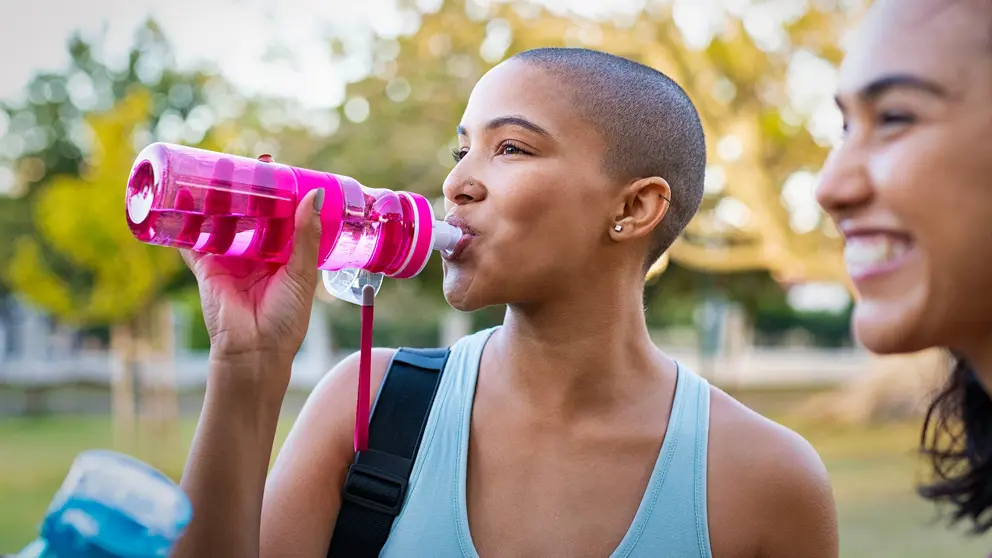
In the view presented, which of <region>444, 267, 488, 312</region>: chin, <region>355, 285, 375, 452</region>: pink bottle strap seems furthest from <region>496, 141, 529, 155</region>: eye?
<region>355, 285, 375, 452</region>: pink bottle strap

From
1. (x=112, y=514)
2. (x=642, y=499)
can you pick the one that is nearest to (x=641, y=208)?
(x=642, y=499)

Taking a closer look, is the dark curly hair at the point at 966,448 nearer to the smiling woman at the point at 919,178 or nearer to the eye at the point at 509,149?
the smiling woman at the point at 919,178

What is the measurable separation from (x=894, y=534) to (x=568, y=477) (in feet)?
29.5

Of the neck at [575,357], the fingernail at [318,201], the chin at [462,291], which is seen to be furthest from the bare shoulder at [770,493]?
the fingernail at [318,201]

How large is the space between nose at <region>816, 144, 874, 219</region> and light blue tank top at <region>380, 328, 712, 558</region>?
2.77 feet

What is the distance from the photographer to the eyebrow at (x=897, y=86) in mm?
1066

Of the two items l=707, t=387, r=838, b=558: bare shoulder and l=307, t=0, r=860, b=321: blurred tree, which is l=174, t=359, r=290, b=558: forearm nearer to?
l=707, t=387, r=838, b=558: bare shoulder

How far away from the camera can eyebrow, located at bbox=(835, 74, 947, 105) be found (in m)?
1.07

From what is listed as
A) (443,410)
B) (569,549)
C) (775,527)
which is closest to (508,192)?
(443,410)

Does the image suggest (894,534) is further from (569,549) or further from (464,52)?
(569,549)

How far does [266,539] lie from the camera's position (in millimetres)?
1830

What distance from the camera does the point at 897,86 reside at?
1102mm

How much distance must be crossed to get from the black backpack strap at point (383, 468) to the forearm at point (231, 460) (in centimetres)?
26

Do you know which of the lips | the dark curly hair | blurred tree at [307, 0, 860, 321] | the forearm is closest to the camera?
the dark curly hair
